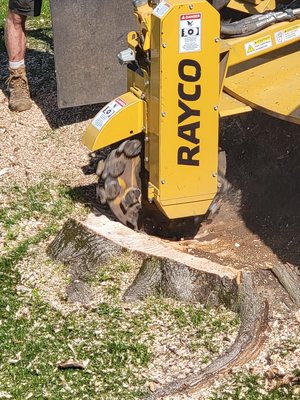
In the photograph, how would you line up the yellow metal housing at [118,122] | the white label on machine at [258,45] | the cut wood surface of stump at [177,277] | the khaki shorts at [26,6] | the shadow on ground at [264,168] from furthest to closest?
the khaki shorts at [26,6] < the shadow on ground at [264,168] < the white label on machine at [258,45] < the yellow metal housing at [118,122] < the cut wood surface of stump at [177,277]

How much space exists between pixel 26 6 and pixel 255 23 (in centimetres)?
277

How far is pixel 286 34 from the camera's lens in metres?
6.16

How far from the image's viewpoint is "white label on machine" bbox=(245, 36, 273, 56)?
604 cm

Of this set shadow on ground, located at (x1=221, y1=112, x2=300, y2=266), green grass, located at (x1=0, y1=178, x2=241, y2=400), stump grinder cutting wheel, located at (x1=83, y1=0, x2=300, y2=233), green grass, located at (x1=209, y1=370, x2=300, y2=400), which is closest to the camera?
green grass, located at (x1=209, y1=370, x2=300, y2=400)

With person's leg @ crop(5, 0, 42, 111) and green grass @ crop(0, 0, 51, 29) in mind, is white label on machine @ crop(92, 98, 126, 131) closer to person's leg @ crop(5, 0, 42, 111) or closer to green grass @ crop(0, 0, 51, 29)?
person's leg @ crop(5, 0, 42, 111)

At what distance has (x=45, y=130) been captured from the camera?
26.1 ft

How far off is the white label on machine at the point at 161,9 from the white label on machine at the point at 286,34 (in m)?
0.99

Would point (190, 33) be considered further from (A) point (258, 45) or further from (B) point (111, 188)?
(B) point (111, 188)

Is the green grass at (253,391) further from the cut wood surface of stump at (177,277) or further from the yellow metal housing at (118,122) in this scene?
the yellow metal housing at (118,122)

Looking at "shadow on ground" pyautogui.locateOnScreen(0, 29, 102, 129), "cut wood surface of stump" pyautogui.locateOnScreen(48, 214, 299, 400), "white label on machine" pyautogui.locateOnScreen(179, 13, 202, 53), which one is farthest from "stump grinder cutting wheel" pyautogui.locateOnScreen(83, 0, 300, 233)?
"shadow on ground" pyautogui.locateOnScreen(0, 29, 102, 129)

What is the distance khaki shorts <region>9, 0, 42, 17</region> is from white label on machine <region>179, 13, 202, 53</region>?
301cm

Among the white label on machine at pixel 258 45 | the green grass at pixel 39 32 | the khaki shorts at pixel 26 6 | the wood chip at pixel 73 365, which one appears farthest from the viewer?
the green grass at pixel 39 32

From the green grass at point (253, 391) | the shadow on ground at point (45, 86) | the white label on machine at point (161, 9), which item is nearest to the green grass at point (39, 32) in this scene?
the shadow on ground at point (45, 86)

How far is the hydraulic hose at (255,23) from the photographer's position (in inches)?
237
